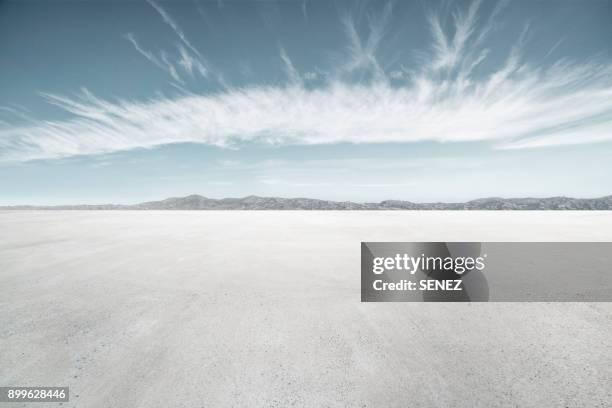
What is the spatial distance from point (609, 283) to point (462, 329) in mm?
5113

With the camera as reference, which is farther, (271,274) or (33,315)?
(271,274)

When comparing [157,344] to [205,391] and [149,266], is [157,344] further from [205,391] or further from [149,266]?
[149,266]

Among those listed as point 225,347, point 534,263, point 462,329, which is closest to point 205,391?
point 225,347

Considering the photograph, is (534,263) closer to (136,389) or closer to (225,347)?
(225,347)

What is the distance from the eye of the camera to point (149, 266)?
785 cm

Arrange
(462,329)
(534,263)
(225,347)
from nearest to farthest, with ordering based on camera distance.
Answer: (225,347) → (462,329) → (534,263)

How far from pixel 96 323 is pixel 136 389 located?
87.8 inches

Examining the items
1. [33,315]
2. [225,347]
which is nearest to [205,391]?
[225,347]

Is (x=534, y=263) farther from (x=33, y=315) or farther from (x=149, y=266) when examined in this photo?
(x=33, y=315)

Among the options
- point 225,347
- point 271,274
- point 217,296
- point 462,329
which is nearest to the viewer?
point 225,347

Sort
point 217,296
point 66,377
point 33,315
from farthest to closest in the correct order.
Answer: point 217,296 → point 33,315 → point 66,377

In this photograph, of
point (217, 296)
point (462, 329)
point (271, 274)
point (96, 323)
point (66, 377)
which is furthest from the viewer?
point (271, 274)

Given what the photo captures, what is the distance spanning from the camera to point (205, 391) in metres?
2.88

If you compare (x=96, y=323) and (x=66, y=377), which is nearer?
(x=66, y=377)
